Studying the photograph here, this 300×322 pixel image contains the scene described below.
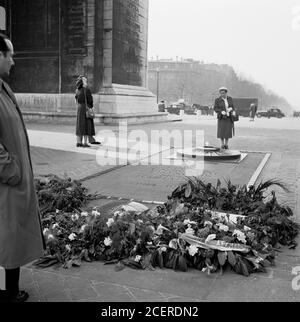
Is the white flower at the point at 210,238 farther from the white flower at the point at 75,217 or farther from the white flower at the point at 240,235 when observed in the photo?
the white flower at the point at 75,217

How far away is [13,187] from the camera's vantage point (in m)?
3.09

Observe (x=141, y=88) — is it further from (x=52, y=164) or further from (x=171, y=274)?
(x=171, y=274)

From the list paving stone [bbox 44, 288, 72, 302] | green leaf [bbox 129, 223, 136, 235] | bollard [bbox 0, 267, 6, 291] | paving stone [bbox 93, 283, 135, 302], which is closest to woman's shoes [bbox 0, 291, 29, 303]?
bollard [bbox 0, 267, 6, 291]

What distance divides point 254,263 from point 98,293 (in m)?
1.44

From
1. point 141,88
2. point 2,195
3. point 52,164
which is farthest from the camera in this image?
point 141,88

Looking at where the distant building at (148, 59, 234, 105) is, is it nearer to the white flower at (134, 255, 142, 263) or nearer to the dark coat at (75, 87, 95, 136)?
the dark coat at (75, 87, 95, 136)

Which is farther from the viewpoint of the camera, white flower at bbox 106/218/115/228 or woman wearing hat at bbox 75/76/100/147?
woman wearing hat at bbox 75/76/100/147

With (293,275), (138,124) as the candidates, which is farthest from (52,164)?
(138,124)

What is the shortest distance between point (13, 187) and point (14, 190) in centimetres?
2

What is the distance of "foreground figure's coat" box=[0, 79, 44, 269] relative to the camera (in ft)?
9.97

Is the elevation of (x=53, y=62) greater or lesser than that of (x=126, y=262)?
greater

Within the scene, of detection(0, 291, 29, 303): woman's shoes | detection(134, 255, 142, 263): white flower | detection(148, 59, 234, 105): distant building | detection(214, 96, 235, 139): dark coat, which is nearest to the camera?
detection(0, 291, 29, 303): woman's shoes

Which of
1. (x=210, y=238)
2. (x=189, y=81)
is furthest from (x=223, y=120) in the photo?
(x=189, y=81)

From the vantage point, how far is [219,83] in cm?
11175
